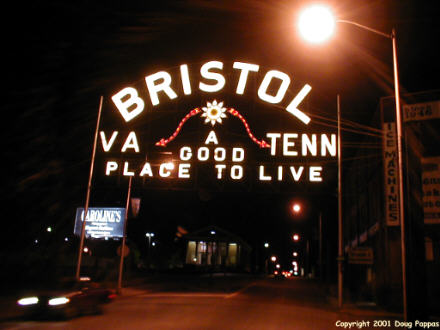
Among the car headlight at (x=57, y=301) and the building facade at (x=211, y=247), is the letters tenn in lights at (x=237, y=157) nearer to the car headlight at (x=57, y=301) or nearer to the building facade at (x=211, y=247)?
the car headlight at (x=57, y=301)

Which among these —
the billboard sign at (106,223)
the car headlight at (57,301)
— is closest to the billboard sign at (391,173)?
the car headlight at (57,301)

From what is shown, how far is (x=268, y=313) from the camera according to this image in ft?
61.6

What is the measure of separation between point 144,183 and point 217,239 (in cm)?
5345

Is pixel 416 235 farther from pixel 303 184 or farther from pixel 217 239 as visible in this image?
pixel 217 239

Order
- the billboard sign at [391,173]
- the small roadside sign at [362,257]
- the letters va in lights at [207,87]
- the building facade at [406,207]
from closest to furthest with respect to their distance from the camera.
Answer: the building facade at [406,207]
the small roadside sign at [362,257]
the billboard sign at [391,173]
the letters va in lights at [207,87]

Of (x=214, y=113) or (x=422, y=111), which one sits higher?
(x=214, y=113)

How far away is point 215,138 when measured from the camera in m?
22.0

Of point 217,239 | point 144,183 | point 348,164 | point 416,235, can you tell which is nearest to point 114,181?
point 144,183

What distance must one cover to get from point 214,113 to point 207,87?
1.25 meters

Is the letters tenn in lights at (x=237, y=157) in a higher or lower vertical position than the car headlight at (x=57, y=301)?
higher

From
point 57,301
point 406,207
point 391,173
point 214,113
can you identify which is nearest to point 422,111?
point 406,207

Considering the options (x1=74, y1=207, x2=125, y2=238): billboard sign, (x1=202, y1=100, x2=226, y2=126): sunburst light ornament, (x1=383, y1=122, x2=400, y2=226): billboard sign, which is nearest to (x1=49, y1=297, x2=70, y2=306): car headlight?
(x1=202, y1=100, x2=226, y2=126): sunburst light ornament

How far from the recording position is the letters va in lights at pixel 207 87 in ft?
70.7

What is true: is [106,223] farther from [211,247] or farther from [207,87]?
[211,247]
